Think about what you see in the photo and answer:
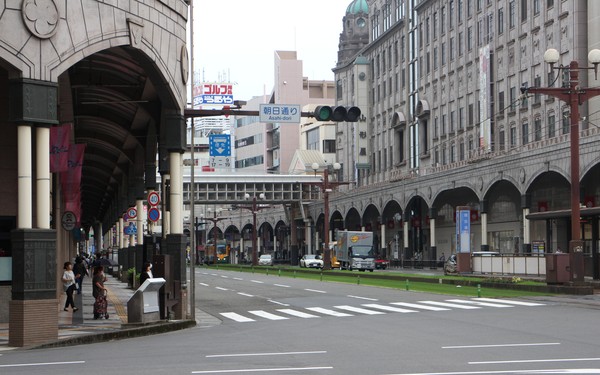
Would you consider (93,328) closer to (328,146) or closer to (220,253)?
(220,253)

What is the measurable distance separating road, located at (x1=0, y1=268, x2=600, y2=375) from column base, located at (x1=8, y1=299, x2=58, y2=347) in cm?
109

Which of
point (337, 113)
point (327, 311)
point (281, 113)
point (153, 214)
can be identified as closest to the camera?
point (337, 113)

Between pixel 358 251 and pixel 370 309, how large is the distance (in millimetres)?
52332

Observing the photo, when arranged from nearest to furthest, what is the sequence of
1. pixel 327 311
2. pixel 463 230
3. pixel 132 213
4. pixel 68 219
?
1. pixel 327 311
2. pixel 68 219
3. pixel 132 213
4. pixel 463 230

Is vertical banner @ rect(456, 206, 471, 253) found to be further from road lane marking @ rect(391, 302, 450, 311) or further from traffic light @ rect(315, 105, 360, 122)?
traffic light @ rect(315, 105, 360, 122)

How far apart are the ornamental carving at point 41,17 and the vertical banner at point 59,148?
3424mm

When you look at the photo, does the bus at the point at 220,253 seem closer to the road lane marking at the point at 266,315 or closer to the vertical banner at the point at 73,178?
the vertical banner at the point at 73,178

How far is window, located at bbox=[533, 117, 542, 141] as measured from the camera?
73500 millimetres

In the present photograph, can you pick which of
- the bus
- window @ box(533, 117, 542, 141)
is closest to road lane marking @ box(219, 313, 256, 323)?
window @ box(533, 117, 542, 141)

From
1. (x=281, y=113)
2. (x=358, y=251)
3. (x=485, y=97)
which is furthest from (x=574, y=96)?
(x=358, y=251)

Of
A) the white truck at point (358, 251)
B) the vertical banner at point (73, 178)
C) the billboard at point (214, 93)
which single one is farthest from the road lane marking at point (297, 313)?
the billboard at point (214, 93)

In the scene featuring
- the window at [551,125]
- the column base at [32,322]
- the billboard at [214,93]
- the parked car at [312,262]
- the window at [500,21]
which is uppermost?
the billboard at [214,93]

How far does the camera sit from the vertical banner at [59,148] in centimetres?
2420

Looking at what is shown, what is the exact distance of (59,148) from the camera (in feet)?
79.8
